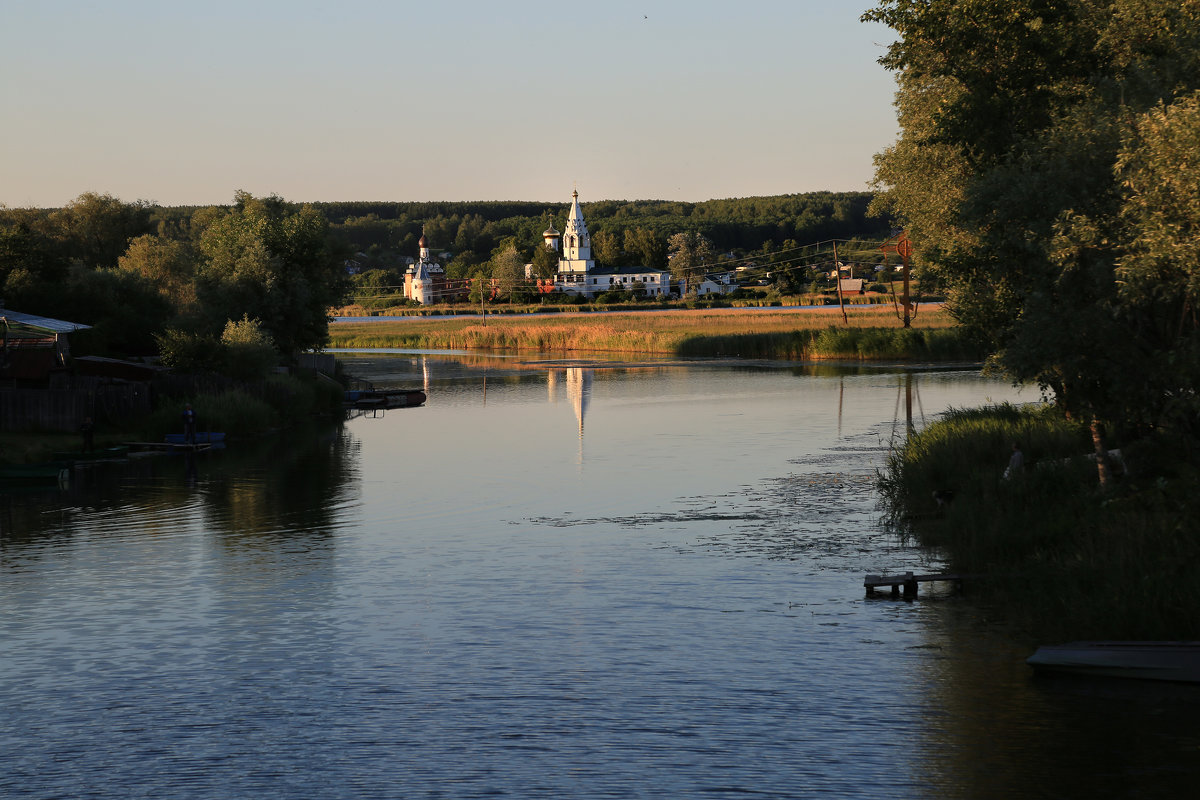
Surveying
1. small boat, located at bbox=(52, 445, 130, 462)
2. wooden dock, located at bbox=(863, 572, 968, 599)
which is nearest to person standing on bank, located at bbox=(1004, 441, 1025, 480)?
wooden dock, located at bbox=(863, 572, 968, 599)

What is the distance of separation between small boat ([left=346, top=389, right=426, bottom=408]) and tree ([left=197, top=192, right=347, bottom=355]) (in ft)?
13.8

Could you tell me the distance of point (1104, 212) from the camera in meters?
22.0

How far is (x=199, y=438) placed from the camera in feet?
178

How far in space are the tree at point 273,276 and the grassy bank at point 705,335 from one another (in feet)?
130

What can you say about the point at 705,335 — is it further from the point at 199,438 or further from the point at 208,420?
the point at 199,438

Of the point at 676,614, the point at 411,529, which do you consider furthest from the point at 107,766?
the point at 411,529

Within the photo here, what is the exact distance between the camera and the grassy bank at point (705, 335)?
9844 cm

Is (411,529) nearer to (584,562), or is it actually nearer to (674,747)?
(584,562)

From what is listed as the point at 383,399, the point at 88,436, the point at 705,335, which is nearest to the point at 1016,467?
the point at 88,436

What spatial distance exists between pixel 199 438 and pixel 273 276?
19057 millimetres

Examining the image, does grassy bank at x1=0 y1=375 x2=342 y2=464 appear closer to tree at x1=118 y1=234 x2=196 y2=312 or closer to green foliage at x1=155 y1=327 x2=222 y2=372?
green foliage at x1=155 y1=327 x2=222 y2=372

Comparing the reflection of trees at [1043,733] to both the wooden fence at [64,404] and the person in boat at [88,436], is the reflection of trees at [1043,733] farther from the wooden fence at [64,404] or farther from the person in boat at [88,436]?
the wooden fence at [64,404]

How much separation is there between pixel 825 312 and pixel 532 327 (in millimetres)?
34337

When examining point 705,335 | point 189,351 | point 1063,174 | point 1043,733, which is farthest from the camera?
point 705,335
